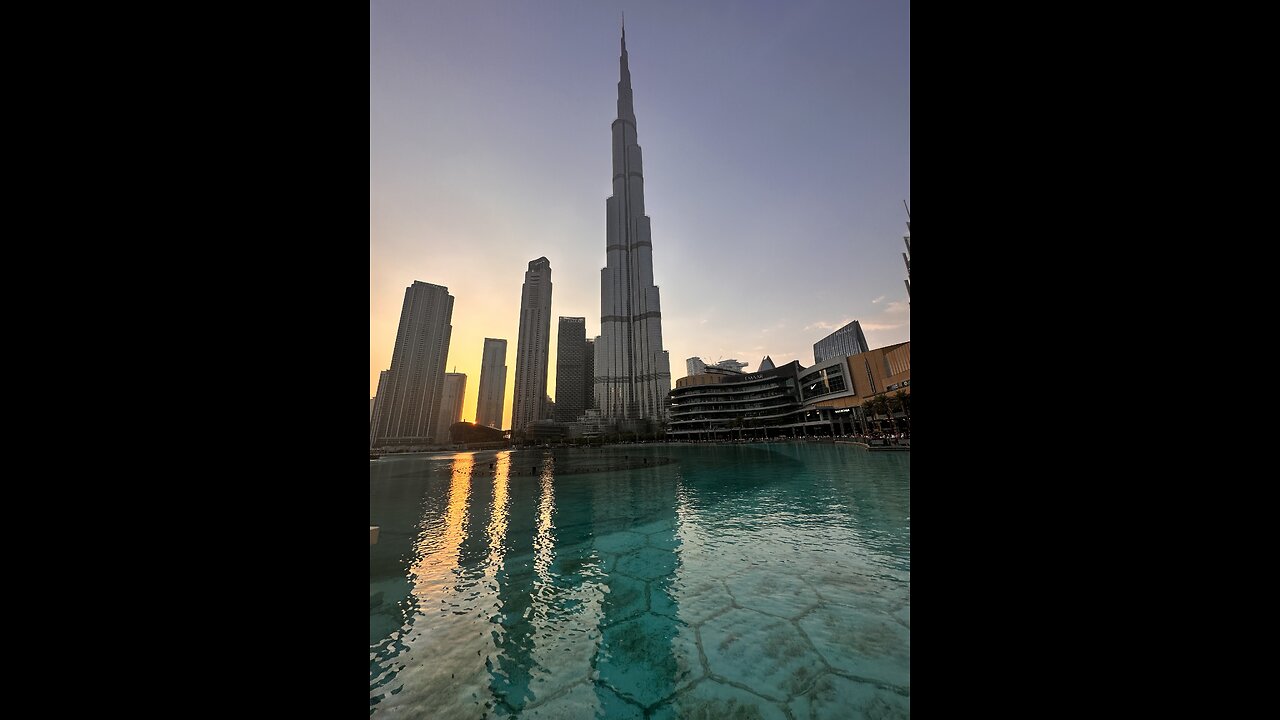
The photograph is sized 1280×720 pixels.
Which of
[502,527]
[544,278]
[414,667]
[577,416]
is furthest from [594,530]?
[544,278]

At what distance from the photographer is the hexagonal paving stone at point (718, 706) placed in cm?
419

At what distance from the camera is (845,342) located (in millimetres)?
132500

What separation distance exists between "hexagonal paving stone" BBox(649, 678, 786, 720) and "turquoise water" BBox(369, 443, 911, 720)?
18mm

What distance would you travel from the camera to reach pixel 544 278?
173 m

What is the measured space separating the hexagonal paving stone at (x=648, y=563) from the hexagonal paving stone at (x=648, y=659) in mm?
2121

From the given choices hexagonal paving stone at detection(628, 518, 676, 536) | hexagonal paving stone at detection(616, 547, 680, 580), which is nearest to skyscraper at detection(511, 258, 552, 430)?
hexagonal paving stone at detection(628, 518, 676, 536)

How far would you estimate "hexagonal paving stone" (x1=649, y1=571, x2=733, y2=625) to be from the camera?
6.48 metres

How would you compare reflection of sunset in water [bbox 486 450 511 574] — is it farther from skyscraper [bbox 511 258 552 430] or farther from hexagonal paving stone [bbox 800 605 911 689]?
skyscraper [bbox 511 258 552 430]

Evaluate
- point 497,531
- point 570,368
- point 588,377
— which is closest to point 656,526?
point 497,531

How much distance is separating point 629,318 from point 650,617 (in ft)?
454

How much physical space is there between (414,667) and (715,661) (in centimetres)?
390

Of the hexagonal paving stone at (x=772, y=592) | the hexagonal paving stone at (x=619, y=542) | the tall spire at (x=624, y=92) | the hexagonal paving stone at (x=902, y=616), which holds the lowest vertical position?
the hexagonal paving stone at (x=619, y=542)

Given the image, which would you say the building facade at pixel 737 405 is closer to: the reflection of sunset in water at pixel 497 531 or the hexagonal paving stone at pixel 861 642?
the reflection of sunset in water at pixel 497 531

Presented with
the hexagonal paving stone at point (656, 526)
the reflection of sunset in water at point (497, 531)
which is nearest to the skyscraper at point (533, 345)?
the reflection of sunset in water at point (497, 531)
